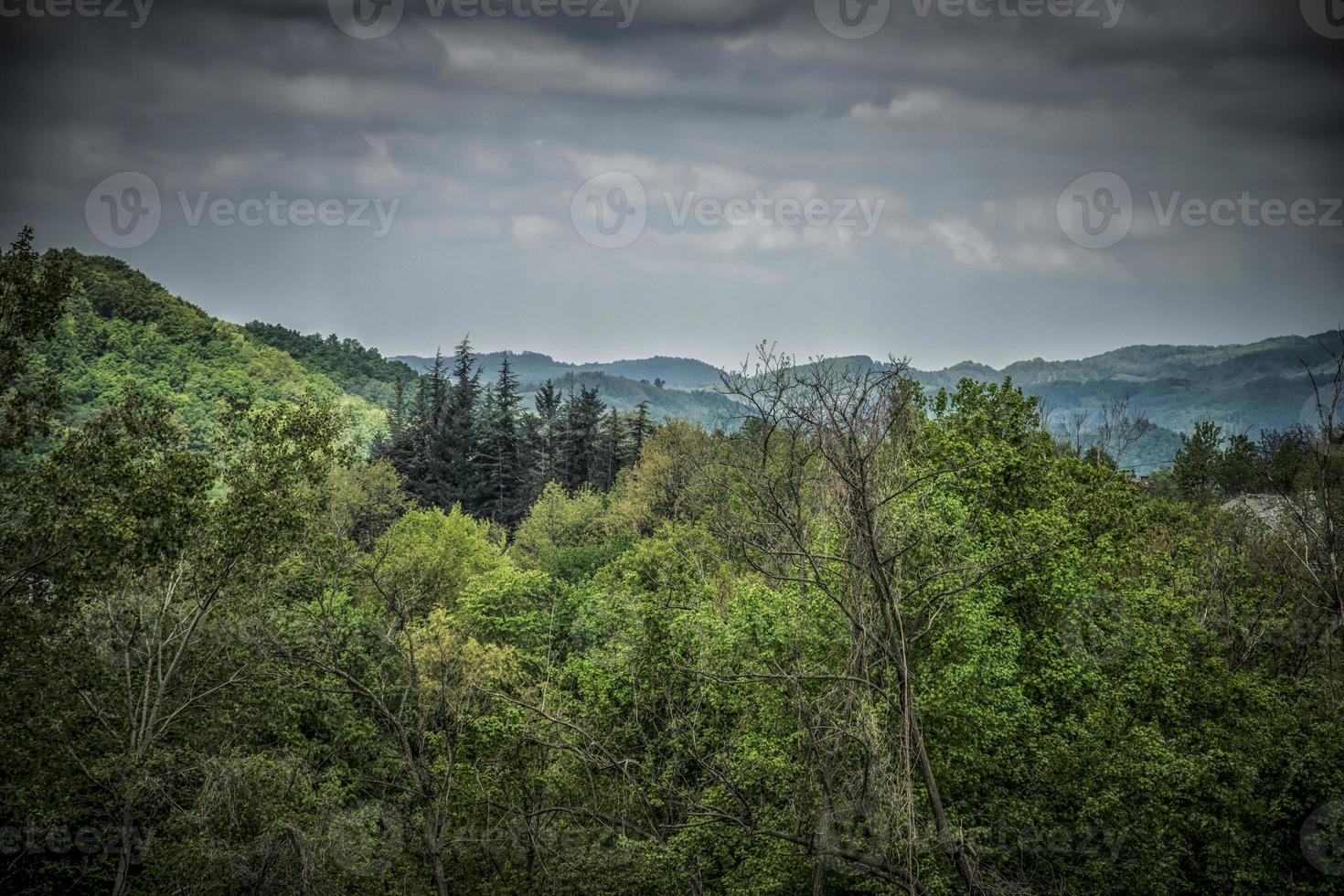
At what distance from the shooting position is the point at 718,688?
714 inches

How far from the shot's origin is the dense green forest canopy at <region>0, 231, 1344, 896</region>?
1278 cm

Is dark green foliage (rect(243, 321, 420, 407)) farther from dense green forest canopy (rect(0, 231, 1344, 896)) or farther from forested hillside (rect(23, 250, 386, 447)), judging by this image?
dense green forest canopy (rect(0, 231, 1344, 896))

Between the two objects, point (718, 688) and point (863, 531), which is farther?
point (718, 688)

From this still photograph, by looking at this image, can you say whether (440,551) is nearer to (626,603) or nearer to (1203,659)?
(626,603)

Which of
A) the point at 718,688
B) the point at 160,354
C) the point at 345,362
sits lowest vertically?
the point at 718,688

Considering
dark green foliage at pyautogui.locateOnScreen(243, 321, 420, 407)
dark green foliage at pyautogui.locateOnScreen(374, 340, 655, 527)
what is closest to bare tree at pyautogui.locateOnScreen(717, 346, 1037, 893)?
dark green foliage at pyautogui.locateOnScreen(374, 340, 655, 527)

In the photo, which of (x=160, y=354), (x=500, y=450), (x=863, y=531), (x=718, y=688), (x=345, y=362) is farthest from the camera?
(x=345, y=362)

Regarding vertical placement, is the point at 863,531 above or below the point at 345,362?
below

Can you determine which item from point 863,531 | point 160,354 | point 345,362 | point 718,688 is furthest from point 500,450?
point 345,362

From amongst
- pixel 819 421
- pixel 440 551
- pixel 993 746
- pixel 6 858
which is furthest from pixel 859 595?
pixel 440 551

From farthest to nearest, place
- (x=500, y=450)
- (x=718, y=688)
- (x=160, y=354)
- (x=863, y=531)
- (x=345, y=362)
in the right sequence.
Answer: (x=345, y=362)
(x=160, y=354)
(x=500, y=450)
(x=718, y=688)
(x=863, y=531)

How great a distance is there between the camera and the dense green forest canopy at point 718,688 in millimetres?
12781

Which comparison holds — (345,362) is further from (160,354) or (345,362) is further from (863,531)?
(863,531)

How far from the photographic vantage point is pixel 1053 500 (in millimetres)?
21125
